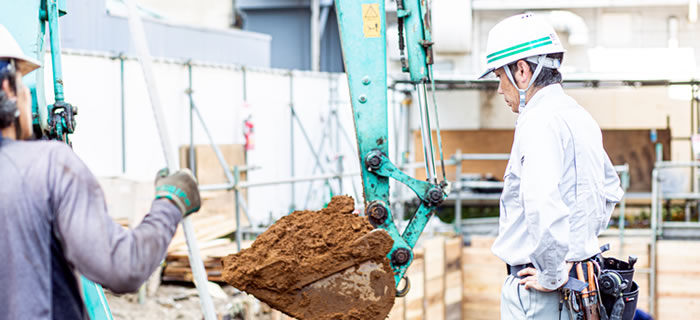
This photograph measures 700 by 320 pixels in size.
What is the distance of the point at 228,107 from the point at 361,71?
8065 millimetres

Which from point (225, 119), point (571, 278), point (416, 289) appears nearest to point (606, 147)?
point (225, 119)


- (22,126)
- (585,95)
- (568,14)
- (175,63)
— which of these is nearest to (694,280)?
(585,95)

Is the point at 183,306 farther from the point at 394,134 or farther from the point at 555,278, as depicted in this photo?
the point at 394,134

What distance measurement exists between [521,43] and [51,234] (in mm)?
2110

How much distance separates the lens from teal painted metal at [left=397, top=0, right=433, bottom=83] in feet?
14.0

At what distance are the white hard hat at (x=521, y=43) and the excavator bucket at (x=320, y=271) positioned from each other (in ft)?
3.42

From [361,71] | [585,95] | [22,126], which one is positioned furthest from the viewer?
[585,95]

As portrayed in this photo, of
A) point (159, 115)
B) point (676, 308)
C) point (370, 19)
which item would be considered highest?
point (370, 19)

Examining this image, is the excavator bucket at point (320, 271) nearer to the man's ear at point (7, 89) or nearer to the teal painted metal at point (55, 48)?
the teal painted metal at point (55, 48)

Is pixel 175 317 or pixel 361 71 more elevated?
pixel 361 71

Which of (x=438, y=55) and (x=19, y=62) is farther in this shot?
(x=438, y=55)

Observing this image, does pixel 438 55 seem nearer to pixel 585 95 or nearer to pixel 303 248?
pixel 585 95

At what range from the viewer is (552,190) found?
284cm

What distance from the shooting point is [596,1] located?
14.4 m
